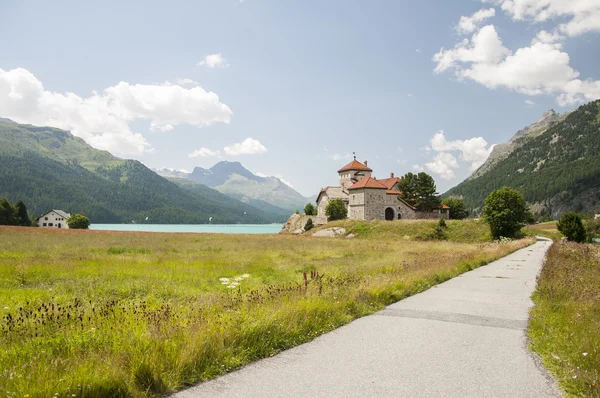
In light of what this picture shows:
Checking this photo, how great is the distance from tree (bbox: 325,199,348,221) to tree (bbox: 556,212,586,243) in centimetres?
4070

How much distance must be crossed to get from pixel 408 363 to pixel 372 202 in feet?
242

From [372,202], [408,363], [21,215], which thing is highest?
[372,202]

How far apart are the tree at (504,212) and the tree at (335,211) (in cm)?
3189

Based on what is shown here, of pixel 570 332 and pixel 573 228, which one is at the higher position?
pixel 573 228

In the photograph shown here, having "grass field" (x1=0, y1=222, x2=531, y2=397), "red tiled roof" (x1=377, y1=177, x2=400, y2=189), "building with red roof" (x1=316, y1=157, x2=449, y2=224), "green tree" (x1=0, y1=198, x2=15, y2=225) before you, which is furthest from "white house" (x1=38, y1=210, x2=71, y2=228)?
"grass field" (x1=0, y1=222, x2=531, y2=397)

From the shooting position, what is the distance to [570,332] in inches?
296

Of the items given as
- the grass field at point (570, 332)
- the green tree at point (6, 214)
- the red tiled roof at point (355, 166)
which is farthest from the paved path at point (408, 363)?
the green tree at point (6, 214)

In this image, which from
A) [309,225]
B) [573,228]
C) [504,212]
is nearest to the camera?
[573,228]

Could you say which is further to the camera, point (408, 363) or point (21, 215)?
point (21, 215)

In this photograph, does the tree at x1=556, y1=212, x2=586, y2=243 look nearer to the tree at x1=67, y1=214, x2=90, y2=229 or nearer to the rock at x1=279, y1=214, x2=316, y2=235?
the rock at x1=279, y1=214, x2=316, y2=235

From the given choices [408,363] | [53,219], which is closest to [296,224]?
[53,219]

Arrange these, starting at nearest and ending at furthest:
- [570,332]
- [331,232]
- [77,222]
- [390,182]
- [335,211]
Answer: [570,332] → [331,232] → [335,211] → [77,222] → [390,182]

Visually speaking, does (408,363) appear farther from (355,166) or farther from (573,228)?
(355,166)

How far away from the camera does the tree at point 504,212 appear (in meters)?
55.6
